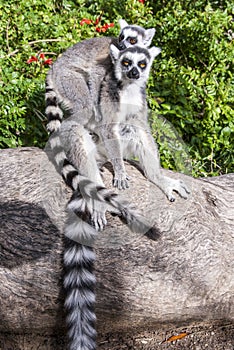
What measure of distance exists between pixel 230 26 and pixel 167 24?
0.78 metres

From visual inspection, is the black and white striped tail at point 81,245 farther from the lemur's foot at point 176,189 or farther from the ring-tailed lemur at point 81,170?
the lemur's foot at point 176,189

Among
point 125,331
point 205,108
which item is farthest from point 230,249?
point 205,108

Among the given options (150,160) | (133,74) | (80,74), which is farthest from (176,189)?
(80,74)

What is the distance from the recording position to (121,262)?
3.64 meters

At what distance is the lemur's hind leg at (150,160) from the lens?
3814 mm

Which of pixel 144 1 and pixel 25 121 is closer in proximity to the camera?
pixel 25 121

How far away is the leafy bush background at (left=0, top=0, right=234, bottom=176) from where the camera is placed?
5430 mm

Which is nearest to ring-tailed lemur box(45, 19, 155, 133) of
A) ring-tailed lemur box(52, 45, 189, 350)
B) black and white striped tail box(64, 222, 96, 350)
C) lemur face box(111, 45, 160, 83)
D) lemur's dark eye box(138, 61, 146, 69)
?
ring-tailed lemur box(52, 45, 189, 350)

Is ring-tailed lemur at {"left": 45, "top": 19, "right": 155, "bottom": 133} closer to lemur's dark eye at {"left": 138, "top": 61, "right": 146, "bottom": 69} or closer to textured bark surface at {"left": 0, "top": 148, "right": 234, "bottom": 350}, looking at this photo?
lemur's dark eye at {"left": 138, "top": 61, "right": 146, "bottom": 69}

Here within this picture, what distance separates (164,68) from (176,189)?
266cm

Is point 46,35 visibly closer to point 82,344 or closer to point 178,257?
point 178,257

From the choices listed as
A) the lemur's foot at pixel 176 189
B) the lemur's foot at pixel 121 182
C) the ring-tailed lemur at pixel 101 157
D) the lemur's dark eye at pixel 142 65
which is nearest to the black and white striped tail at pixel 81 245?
the ring-tailed lemur at pixel 101 157

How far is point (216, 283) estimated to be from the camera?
385 centimetres

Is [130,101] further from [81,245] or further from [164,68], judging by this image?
[164,68]
